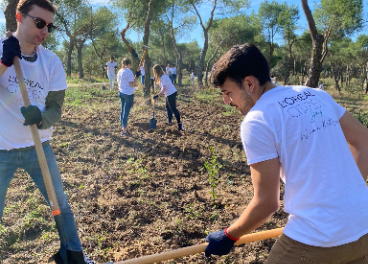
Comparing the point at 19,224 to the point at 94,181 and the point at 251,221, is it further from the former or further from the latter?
the point at 251,221

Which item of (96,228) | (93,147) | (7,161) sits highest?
(7,161)

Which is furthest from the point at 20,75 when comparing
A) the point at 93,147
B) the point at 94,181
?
the point at 93,147

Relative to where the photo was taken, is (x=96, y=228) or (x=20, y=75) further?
(x=96, y=228)

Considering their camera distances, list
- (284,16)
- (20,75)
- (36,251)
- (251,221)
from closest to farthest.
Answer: (251,221) < (20,75) < (36,251) < (284,16)

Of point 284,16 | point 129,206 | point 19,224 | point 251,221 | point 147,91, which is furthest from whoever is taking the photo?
point 284,16

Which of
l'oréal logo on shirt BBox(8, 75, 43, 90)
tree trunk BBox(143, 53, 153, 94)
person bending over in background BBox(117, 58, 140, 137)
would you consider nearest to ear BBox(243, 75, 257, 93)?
l'oréal logo on shirt BBox(8, 75, 43, 90)

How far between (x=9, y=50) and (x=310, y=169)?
1901 mm

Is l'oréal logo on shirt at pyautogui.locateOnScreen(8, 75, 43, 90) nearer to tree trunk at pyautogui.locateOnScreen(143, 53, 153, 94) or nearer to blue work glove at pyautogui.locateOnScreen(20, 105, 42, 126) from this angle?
blue work glove at pyautogui.locateOnScreen(20, 105, 42, 126)

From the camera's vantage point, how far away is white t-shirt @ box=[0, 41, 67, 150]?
7.11 ft

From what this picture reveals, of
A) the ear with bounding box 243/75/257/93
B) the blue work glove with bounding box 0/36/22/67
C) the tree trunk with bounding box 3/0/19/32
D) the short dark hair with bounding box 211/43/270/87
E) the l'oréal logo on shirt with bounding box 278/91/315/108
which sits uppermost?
the tree trunk with bounding box 3/0/19/32

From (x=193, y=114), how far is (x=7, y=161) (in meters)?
7.66

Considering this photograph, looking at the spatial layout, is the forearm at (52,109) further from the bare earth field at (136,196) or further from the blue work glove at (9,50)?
the bare earth field at (136,196)

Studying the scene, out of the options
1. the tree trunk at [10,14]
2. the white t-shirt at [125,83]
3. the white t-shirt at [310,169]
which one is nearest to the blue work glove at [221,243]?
the white t-shirt at [310,169]

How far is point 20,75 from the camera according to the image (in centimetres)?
211
